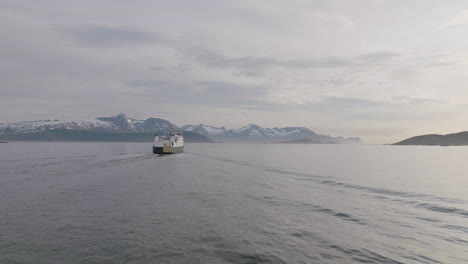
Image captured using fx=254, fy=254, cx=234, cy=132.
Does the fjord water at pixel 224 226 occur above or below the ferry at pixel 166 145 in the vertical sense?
below

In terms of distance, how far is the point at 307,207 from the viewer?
2556 centimetres

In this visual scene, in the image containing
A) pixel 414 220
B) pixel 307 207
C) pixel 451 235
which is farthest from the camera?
pixel 307 207

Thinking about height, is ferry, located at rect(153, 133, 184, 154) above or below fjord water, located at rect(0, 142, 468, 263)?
above

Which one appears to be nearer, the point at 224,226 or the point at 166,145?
the point at 224,226

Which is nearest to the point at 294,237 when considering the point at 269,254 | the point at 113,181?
the point at 269,254

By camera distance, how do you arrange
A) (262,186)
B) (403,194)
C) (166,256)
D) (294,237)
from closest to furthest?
(166,256) < (294,237) < (403,194) < (262,186)

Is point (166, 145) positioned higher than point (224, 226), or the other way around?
point (166, 145)

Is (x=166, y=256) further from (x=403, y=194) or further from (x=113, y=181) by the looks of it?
(x=403, y=194)

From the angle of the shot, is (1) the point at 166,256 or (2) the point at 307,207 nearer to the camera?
(1) the point at 166,256

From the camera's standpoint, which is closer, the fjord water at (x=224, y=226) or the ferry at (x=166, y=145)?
the fjord water at (x=224, y=226)

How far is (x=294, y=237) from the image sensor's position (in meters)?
17.2

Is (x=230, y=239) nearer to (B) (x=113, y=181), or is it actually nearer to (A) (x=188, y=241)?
(A) (x=188, y=241)

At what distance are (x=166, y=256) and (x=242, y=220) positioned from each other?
26.5 ft

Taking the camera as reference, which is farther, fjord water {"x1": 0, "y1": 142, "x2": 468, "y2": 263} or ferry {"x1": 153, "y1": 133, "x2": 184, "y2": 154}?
ferry {"x1": 153, "y1": 133, "x2": 184, "y2": 154}
